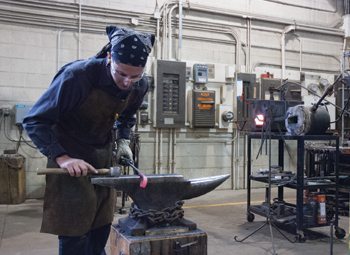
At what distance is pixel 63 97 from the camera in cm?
140

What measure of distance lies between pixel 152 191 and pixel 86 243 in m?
0.41

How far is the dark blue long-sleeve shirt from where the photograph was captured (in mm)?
1364

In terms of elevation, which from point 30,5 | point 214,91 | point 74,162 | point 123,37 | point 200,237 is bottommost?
point 200,237

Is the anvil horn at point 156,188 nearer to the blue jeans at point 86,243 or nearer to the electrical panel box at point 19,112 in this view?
the blue jeans at point 86,243

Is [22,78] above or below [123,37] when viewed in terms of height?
above

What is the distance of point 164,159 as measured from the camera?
4.99 meters

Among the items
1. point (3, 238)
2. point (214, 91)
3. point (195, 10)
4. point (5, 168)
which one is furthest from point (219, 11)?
point (3, 238)

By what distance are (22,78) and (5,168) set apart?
107 centimetres

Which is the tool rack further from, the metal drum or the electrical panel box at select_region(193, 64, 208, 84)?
the electrical panel box at select_region(193, 64, 208, 84)

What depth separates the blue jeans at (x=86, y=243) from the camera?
1474 mm

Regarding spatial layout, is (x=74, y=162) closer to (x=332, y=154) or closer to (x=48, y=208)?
(x=48, y=208)

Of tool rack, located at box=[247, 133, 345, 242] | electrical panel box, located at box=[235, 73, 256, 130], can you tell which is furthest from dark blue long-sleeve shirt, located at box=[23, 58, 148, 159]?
electrical panel box, located at box=[235, 73, 256, 130]

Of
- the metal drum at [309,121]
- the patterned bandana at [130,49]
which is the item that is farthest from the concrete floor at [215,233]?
the patterned bandana at [130,49]

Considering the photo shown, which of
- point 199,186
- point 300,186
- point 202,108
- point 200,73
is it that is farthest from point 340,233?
point 200,73
